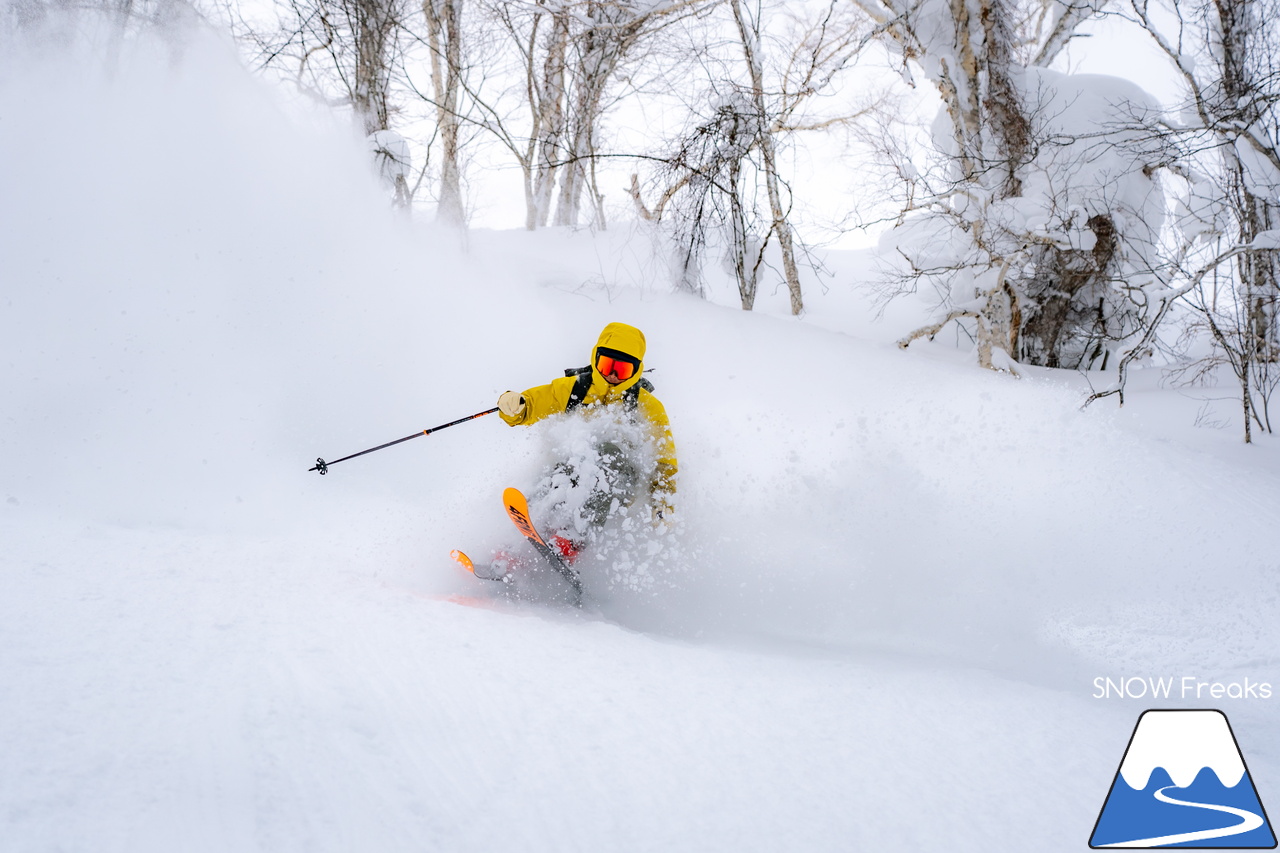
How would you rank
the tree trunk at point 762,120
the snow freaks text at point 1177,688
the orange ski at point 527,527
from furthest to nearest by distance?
the tree trunk at point 762,120 → the orange ski at point 527,527 → the snow freaks text at point 1177,688

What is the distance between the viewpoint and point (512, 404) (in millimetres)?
4242

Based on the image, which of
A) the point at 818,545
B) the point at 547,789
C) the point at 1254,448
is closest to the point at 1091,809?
the point at 547,789

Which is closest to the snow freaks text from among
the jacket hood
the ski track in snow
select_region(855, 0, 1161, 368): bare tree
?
the ski track in snow

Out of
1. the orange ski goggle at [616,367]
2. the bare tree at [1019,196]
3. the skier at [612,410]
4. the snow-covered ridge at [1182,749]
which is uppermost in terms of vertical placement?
the bare tree at [1019,196]

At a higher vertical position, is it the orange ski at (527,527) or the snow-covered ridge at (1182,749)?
the orange ski at (527,527)

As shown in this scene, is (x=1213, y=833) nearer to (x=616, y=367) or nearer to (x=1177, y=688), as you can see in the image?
(x=1177, y=688)

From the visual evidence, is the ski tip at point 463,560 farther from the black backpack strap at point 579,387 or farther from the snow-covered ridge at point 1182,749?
the snow-covered ridge at point 1182,749

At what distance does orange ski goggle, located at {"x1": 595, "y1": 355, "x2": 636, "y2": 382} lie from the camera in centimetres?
420

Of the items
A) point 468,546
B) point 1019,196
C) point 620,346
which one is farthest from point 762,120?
point 468,546

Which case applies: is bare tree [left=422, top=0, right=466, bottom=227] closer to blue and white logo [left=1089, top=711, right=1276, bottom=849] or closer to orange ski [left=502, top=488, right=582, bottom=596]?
orange ski [left=502, top=488, right=582, bottom=596]

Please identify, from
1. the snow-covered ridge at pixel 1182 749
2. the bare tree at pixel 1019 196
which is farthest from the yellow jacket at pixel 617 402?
the bare tree at pixel 1019 196

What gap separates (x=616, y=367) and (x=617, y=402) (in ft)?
0.79

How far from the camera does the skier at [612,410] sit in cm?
411

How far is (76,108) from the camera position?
22.0 feet
